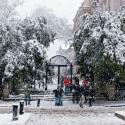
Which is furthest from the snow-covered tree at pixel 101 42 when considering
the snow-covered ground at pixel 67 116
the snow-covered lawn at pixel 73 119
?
the snow-covered lawn at pixel 73 119

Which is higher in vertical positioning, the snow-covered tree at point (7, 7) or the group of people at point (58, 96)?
the snow-covered tree at point (7, 7)

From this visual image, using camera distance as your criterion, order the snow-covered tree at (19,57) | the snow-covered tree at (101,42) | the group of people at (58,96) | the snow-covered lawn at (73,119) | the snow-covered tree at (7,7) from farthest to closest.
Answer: the snow-covered tree at (7,7) < the snow-covered tree at (19,57) < the snow-covered tree at (101,42) < the group of people at (58,96) < the snow-covered lawn at (73,119)

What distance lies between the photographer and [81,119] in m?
22.4

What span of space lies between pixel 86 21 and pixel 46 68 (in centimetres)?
569

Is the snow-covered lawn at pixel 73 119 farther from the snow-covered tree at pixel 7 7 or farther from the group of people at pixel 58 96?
the snow-covered tree at pixel 7 7

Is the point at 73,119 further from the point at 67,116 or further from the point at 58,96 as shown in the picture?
the point at 58,96

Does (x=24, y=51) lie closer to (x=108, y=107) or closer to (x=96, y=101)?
(x=96, y=101)

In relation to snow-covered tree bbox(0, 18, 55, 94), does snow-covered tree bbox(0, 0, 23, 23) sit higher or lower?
higher

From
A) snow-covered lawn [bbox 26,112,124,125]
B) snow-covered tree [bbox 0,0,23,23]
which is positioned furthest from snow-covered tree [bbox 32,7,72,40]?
snow-covered lawn [bbox 26,112,124,125]

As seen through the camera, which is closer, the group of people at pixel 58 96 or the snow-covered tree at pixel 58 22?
the group of people at pixel 58 96

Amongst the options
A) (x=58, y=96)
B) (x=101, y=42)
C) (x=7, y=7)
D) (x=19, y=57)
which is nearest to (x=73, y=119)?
(x=58, y=96)

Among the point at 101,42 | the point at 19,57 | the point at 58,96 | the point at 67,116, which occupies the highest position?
the point at 101,42

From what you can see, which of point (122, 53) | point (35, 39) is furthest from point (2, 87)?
point (122, 53)

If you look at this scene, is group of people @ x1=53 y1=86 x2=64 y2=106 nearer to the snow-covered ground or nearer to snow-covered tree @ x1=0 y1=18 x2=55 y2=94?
the snow-covered ground
